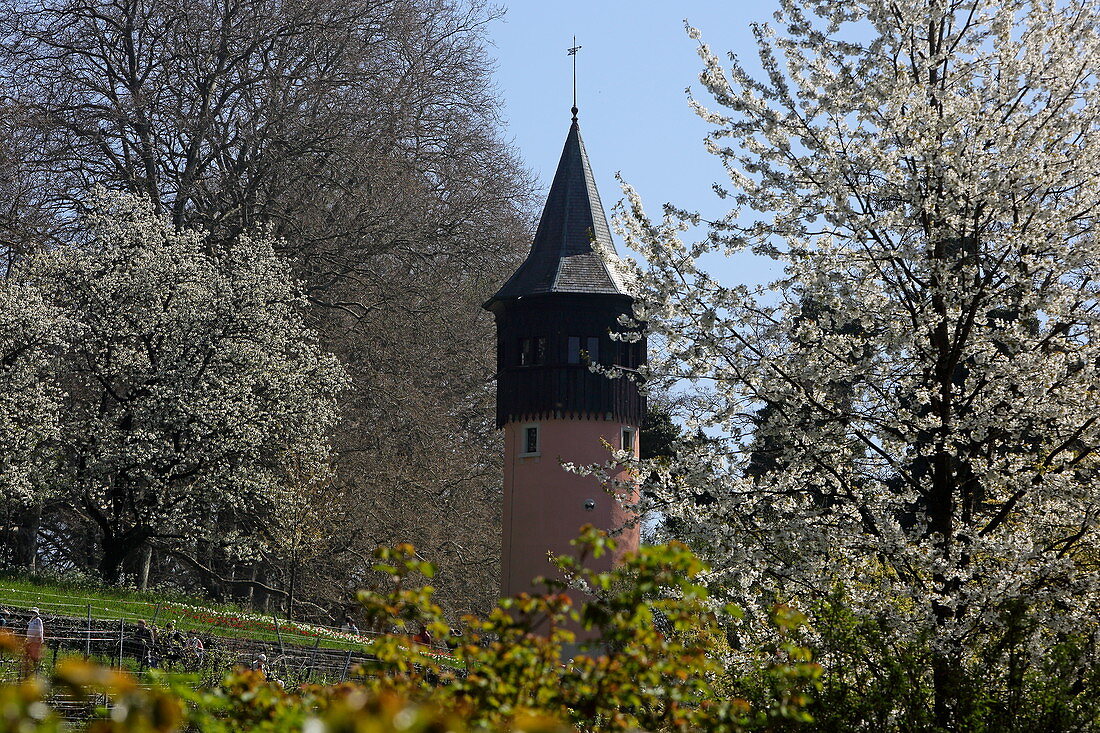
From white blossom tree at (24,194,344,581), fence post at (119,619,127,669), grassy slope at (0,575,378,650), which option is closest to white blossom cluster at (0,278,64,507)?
white blossom tree at (24,194,344,581)

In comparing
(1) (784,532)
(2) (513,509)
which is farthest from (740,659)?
(2) (513,509)

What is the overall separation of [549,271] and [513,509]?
600 centimetres

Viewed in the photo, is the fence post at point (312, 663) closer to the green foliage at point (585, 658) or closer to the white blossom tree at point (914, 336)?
the white blossom tree at point (914, 336)

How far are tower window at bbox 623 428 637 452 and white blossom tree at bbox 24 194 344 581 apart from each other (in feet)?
23.6

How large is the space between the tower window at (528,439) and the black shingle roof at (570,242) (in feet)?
11.0

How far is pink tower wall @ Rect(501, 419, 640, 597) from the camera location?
31.4 m

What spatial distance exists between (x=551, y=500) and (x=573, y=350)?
375 centimetres

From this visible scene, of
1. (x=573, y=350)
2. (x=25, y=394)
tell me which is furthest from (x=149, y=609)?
(x=573, y=350)

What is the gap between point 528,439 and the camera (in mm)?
32500

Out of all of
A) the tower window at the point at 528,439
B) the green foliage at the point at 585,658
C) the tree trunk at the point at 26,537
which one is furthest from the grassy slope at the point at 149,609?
the green foliage at the point at 585,658

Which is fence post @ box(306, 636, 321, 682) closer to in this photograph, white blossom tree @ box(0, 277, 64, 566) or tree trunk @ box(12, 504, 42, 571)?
white blossom tree @ box(0, 277, 64, 566)

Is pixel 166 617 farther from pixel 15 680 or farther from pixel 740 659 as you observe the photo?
pixel 740 659

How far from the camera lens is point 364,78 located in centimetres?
3575

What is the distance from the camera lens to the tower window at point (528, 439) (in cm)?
3222
